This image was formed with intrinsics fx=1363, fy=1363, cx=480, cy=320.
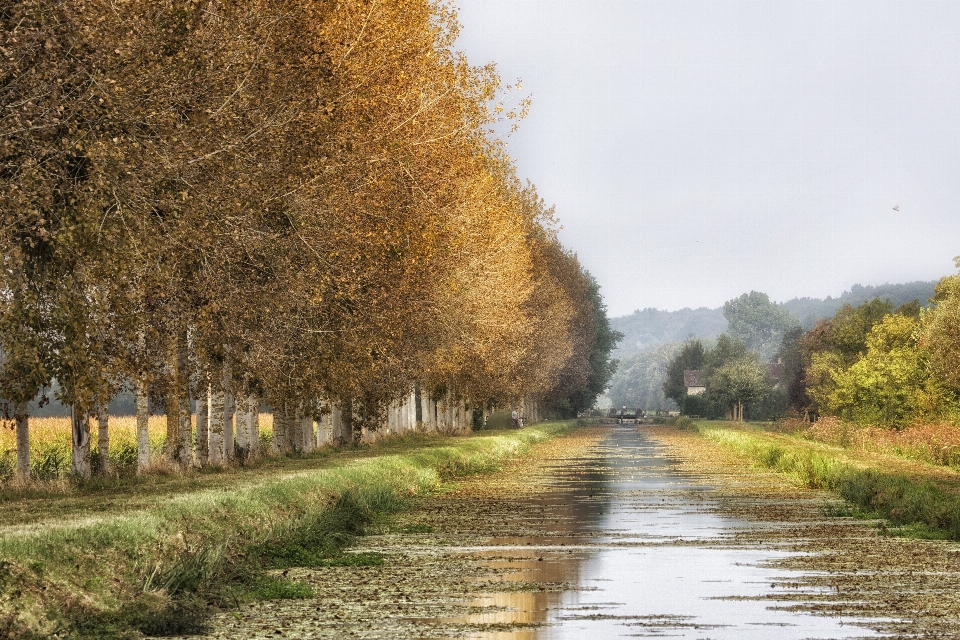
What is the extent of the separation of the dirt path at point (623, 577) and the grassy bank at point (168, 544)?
0.68 m

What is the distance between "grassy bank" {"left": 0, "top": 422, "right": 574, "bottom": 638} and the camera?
13.2 m

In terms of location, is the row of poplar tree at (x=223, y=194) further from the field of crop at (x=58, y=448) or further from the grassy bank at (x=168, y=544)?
the field of crop at (x=58, y=448)

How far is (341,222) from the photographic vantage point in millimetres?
27609

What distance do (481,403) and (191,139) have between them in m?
63.4

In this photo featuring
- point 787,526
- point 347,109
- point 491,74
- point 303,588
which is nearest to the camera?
point 303,588

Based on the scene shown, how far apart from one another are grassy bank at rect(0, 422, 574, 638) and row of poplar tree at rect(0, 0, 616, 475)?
1.83 m

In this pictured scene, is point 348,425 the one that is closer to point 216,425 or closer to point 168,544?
point 216,425

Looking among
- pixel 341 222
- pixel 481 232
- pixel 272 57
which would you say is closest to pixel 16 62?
pixel 272 57

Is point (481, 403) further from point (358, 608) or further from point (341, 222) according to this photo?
point (358, 608)

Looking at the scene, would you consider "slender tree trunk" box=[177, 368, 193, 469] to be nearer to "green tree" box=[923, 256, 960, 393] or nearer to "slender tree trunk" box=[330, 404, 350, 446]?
"slender tree trunk" box=[330, 404, 350, 446]

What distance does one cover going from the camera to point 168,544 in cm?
1677

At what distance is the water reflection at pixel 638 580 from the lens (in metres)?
13.7

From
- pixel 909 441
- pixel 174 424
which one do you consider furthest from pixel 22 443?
pixel 909 441

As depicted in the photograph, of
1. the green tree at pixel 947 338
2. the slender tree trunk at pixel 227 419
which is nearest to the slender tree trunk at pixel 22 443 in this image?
the slender tree trunk at pixel 227 419
